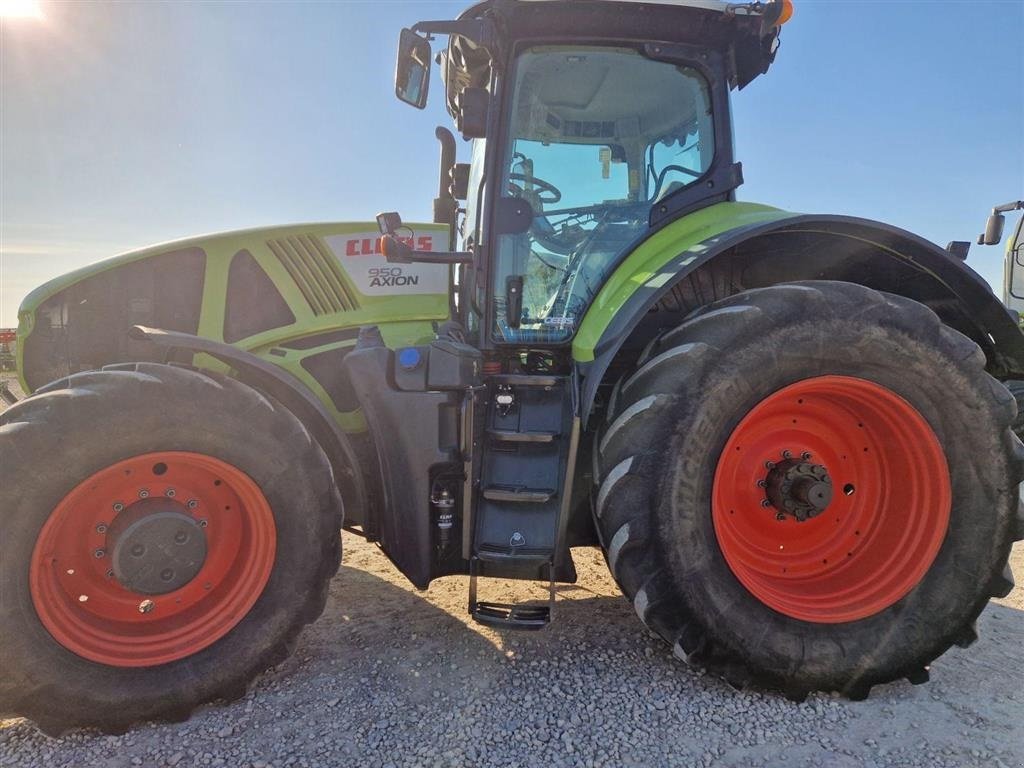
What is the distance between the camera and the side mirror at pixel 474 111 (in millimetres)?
2568

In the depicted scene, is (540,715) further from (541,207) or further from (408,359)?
(541,207)

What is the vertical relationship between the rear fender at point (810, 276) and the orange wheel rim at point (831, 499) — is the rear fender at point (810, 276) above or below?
above

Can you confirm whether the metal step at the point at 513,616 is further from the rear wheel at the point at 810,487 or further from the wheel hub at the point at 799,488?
the wheel hub at the point at 799,488

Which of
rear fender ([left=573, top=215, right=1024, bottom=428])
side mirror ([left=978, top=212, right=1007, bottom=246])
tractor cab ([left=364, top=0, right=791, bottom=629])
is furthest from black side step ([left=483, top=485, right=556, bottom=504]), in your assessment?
side mirror ([left=978, top=212, right=1007, bottom=246])

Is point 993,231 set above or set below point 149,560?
above

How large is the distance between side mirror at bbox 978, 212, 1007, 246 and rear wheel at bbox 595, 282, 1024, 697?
554 centimetres

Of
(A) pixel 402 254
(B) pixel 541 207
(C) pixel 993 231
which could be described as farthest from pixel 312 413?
(C) pixel 993 231

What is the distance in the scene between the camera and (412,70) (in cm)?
249

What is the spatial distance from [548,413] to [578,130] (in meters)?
1.24

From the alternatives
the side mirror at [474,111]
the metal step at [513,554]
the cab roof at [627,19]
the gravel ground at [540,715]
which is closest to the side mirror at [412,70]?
the side mirror at [474,111]

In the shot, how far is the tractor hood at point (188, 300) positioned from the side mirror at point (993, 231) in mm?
6858

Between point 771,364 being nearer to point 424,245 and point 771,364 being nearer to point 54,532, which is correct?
point 424,245

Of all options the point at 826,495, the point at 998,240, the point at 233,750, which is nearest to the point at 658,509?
the point at 826,495

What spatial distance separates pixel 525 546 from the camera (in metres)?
2.40
